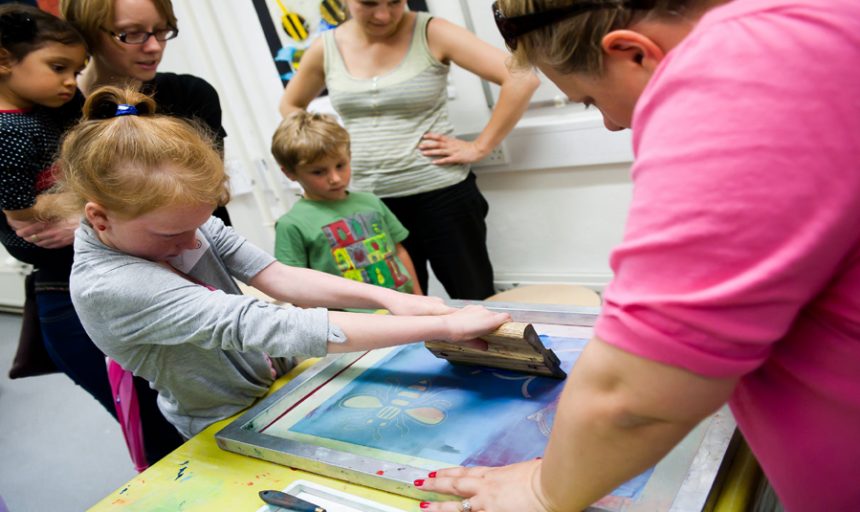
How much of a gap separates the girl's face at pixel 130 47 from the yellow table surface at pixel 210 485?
112 cm

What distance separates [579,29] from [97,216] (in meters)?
0.87

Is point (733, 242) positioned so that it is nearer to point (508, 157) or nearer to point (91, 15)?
point (91, 15)

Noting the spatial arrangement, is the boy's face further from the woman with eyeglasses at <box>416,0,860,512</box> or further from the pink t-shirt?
the pink t-shirt

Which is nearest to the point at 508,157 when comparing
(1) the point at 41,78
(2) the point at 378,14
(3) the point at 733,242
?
(2) the point at 378,14

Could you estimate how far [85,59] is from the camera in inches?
59.8

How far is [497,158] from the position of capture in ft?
8.23

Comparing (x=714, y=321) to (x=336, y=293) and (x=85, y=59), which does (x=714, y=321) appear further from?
(x=85, y=59)

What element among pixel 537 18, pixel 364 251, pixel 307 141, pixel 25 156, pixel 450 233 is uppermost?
pixel 537 18

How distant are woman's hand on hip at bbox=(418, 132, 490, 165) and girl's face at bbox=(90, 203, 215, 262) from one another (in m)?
1.19

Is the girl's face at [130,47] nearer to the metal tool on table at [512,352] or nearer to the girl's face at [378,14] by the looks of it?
the girl's face at [378,14]

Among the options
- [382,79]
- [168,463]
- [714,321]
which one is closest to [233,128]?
[382,79]

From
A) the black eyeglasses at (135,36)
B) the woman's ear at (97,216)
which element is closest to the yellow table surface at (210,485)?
the woman's ear at (97,216)

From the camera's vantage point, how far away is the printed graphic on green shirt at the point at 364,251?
1.92 meters

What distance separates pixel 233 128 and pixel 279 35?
59 centimetres
